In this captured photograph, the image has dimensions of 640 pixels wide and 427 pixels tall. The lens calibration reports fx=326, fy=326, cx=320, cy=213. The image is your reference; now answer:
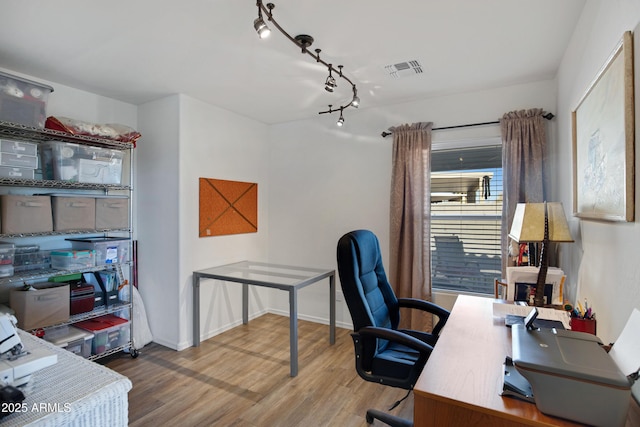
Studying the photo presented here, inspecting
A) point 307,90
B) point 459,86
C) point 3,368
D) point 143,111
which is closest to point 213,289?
point 143,111

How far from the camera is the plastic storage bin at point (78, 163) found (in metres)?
2.52

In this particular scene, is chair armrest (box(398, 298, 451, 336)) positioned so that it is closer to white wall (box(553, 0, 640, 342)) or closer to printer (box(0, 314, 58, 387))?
white wall (box(553, 0, 640, 342))

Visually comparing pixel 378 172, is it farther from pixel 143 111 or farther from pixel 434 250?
pixel 143 111

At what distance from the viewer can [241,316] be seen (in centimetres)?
382

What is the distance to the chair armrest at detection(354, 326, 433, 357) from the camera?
158cm

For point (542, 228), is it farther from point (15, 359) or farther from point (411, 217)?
point (15, 359)

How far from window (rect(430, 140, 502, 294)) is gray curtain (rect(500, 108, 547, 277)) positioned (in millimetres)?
253

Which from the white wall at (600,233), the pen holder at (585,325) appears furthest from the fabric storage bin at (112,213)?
the white wall at (600,233)

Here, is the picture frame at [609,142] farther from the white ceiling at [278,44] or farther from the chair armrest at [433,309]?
the chair armrest at [433,309]

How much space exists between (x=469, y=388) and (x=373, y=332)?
0.68 m

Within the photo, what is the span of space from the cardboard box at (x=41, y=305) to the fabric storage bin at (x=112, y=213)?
0.56 metres

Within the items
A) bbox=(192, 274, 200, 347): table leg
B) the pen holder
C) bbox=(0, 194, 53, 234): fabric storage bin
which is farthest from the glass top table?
the pen holder

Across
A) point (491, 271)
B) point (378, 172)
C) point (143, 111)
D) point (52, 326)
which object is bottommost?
point (52, 326)

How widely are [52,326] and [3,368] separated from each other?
6.74 feet
